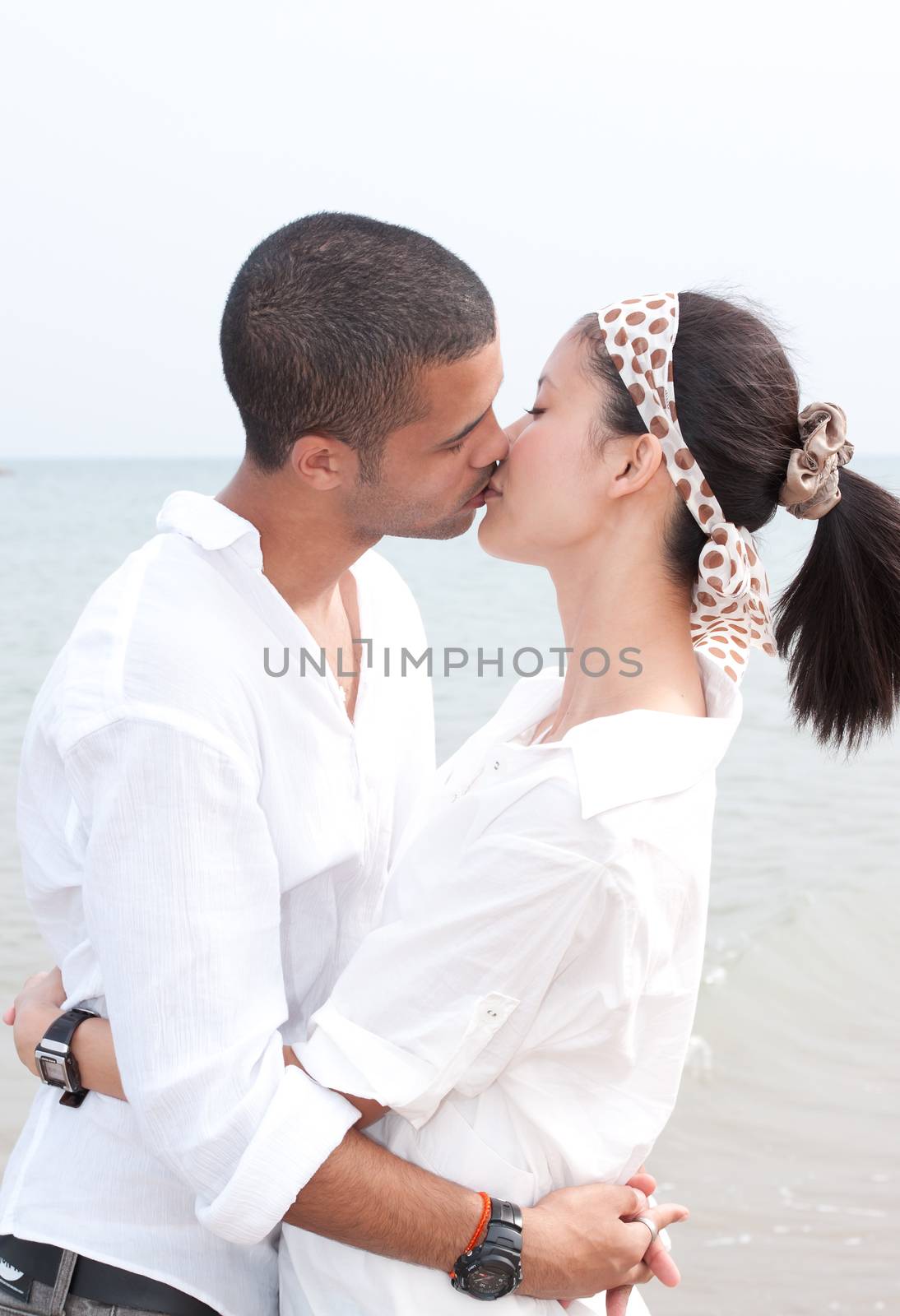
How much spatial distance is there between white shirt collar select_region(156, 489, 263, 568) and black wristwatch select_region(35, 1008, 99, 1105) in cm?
72

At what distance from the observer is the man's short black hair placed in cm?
196

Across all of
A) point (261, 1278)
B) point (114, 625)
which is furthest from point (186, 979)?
point (261, 1278)

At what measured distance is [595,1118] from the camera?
5.94ft

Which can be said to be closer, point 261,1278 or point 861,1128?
point 261,1278

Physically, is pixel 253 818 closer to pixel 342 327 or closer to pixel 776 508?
pixel 342 327

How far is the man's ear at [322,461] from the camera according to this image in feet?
6.61

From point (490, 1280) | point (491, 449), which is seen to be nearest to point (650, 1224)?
point (490, 1280)

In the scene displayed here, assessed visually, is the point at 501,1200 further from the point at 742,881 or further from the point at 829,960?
the point at 742,881

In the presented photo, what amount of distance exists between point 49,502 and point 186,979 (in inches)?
1505

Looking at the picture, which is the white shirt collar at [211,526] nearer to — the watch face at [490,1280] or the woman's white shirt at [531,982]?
the woman's white shirt at [531,982]

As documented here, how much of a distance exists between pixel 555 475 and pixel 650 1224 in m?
1.18

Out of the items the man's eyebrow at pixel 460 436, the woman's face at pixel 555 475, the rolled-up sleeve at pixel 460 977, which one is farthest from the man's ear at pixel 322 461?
the rolled-up sleeve at pixel 460 977

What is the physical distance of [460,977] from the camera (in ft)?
5.49

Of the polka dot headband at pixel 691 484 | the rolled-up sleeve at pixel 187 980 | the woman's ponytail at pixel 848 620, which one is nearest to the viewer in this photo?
the rolled-up sleeve at pixel 187 980
